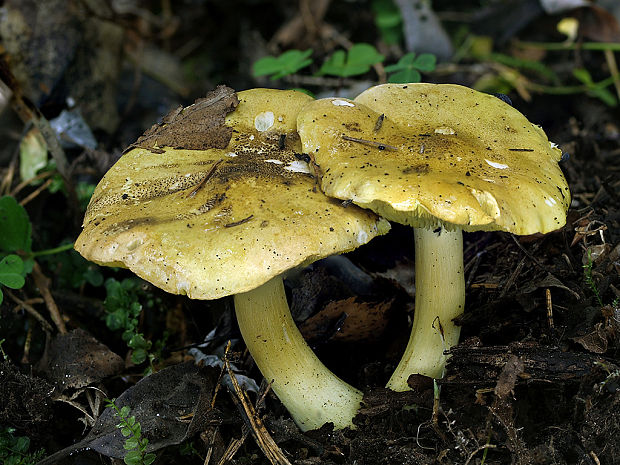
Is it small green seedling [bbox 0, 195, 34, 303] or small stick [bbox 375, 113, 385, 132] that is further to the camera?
small green seedling [bbox 0, 195, 34, 303]

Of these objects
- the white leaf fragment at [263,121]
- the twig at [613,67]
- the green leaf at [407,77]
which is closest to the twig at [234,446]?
the white leaf fragment at [263,121]

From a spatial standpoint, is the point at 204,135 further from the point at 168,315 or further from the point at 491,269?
the point at 491,269

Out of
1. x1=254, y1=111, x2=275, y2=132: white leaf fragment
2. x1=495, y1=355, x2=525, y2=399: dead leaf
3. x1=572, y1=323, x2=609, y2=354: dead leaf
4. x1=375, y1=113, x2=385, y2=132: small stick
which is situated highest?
x1=375, y1=113, x2=385, y2=132: small stick

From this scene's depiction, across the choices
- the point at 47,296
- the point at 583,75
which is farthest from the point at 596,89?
the point at 47,296

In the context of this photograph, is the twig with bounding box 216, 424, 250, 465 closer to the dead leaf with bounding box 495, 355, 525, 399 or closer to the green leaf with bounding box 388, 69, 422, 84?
the dead leaf with bounding box 495, 355, 525, 399

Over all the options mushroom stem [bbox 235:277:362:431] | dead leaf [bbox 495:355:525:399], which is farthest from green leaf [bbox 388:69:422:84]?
dead leaf [bbox 495:355:525:399]

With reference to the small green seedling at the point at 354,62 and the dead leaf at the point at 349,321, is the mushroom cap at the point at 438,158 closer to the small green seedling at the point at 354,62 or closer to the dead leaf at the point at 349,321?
the dead leaf at the point at 349,321

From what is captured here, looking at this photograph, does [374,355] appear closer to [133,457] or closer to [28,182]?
[133,457]
